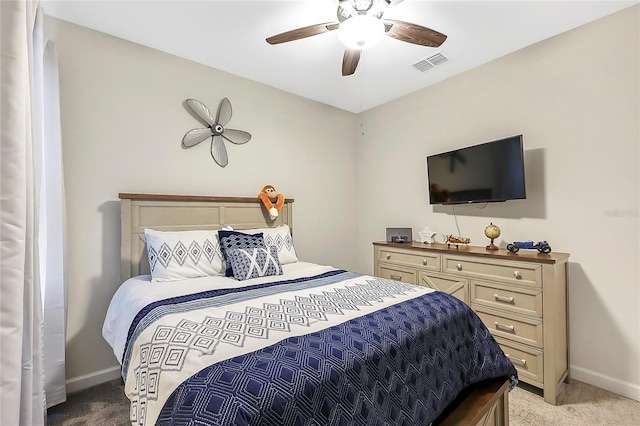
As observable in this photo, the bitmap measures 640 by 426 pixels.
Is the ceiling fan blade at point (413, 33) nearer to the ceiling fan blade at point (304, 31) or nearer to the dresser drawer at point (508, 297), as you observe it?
the ceiling fan blade at point (304, 31)

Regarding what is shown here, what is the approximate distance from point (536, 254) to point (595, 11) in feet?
5.93

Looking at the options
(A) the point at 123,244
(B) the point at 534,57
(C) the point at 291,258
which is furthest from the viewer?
(C) the point at 291,258

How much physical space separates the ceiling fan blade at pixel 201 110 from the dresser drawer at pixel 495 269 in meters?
2.55

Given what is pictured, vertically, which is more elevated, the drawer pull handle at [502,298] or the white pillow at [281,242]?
the white pillow at [281,242]

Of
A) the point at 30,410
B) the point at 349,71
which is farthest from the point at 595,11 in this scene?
the point at 30,410

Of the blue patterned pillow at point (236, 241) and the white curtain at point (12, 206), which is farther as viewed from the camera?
the blue patterned pillow at point (236, 241)

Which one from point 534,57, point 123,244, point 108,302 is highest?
point 534,57

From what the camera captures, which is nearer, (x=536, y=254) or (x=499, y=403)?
(x=499, y=403)

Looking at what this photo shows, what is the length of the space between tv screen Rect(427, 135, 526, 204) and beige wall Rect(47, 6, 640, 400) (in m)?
0.19

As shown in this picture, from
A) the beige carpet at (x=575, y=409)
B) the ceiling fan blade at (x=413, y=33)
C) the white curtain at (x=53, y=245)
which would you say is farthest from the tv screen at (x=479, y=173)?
the white curtain at (x=53, y=245)

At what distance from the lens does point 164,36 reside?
2.45 m

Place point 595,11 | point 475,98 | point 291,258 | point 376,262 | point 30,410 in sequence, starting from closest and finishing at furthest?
point 30,410 < point 595,11 < point 291,258 < point 475,98 < point 376,262

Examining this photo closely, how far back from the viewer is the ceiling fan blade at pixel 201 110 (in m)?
2.80

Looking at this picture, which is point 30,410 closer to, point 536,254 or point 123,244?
point 123,244
